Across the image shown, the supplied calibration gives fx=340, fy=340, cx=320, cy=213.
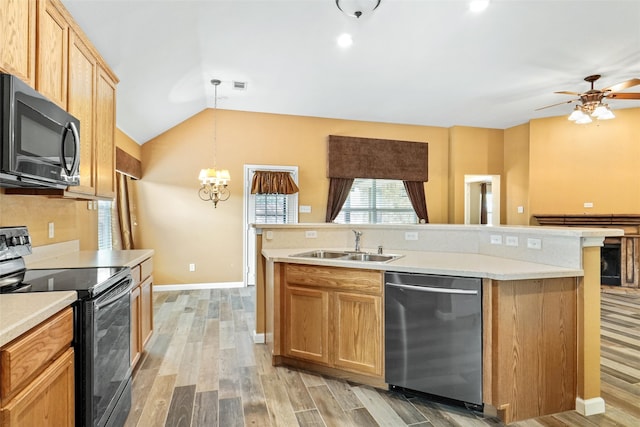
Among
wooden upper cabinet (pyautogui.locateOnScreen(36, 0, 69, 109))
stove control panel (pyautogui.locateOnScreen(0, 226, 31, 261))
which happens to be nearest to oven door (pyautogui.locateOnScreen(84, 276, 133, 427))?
stove control panel (pyautogui.locateOnScreen(0, 226, 31, 261))

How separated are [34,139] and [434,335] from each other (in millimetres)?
2451

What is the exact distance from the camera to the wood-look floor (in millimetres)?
2068

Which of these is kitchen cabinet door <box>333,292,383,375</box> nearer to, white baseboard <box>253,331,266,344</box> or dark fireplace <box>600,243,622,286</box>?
white baseboard <box>253,331,266,344</box>

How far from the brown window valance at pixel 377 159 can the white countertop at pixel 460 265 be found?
3.40 m

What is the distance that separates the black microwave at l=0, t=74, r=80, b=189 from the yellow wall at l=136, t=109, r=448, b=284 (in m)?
3.58

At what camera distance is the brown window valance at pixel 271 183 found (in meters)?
5.62

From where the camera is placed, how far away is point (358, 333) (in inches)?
97.3

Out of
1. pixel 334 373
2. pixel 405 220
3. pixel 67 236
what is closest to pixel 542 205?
pixel 405 220

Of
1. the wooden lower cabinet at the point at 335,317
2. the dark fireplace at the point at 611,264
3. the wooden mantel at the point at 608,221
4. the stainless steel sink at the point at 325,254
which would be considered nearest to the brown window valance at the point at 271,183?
the stainless steel sink at the point at 325,254

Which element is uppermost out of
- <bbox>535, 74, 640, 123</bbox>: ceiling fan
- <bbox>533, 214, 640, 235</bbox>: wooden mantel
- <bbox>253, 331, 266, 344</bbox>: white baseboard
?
<bbox>535, 74, 640, 123</bbox>: ceiling fan

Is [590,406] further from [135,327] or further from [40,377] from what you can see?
[135,327]

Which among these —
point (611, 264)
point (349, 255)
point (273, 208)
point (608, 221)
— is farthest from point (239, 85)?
point (611, 264)

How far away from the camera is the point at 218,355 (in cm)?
301

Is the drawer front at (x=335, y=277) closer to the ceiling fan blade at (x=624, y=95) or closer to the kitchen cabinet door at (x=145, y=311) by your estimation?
the kitchen cabinet door at (x=145, y=311)
